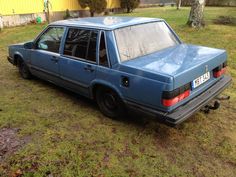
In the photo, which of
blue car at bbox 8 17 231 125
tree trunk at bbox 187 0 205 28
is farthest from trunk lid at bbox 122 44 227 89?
tree trunk at bbox 187 0 205 28

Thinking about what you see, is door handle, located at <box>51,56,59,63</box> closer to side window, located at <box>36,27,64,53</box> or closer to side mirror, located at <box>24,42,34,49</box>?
side window, located at <box>36,27,64,53</box>

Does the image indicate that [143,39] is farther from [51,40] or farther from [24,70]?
[24,70]

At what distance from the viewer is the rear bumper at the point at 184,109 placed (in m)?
3.43

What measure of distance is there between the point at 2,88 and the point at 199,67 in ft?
14.8

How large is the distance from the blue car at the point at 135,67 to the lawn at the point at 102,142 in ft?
1.42

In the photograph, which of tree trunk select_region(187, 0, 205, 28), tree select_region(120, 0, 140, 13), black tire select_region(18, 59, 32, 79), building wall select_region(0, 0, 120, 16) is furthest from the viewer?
tree select_region(120, 0, 140, 13)

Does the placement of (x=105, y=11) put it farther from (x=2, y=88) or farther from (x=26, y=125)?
(x=26, y=125)

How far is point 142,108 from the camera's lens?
12.2ft

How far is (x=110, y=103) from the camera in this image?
4484 millimetres

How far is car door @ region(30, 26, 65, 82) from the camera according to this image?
518cm

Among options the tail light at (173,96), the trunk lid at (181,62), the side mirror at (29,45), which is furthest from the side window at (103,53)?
the side mirror at (29,45)

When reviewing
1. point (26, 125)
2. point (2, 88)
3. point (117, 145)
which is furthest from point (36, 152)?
point (2, 88)

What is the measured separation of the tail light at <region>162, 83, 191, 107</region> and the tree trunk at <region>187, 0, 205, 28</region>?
7633 millimetres

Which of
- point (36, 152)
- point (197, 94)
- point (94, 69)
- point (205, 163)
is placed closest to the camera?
point (205, 163)
